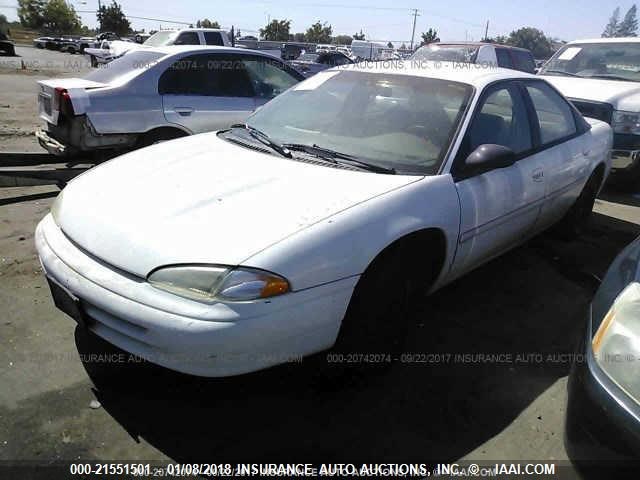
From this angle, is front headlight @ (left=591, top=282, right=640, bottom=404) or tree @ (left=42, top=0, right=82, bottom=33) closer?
front headlight @ (left=591, top=282, right=640, bottom=404)

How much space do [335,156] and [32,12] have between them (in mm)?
85469

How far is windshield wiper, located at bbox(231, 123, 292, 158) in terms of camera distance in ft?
8.97

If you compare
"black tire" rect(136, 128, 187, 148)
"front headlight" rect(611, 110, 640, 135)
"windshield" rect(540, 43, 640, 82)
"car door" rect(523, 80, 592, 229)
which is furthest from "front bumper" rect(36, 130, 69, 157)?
"windshield" rect(540, 43, 640, 82)

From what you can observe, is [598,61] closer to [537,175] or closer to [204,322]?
[537,175]

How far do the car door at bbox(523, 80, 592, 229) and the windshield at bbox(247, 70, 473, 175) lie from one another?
37.6 inches

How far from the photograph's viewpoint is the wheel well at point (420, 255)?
228cm

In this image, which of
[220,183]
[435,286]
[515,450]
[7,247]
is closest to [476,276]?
[435,286]

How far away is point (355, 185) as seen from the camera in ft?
7.62

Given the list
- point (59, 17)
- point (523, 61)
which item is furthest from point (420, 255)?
point (59, 17)

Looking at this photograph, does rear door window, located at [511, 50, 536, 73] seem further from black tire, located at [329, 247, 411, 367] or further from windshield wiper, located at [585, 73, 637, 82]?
black tire, located at [329, 247, 411, 367]

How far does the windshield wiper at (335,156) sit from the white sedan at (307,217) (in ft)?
0.04

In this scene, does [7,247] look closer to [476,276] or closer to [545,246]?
[476,276]

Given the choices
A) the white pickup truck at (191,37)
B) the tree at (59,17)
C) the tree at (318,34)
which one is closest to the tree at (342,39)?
the tree at (318,34)

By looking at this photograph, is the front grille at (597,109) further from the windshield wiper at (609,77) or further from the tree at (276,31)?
the tree at (276,31)
